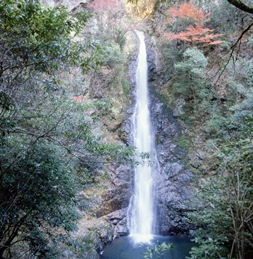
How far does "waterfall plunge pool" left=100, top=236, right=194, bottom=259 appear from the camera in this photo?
743 cm

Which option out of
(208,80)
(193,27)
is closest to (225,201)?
(208,80)

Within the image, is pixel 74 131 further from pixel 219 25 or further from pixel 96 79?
pixel 219 25

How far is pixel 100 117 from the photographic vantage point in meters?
10.1

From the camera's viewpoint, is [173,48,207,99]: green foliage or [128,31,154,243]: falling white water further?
[173,48,207,99]: green foliage

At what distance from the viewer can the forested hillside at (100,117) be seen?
343 cm

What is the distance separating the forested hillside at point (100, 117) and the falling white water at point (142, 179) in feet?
2.50

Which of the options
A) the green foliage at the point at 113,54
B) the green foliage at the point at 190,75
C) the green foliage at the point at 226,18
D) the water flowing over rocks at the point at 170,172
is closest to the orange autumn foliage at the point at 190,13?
the green foliage at the point at 226,18

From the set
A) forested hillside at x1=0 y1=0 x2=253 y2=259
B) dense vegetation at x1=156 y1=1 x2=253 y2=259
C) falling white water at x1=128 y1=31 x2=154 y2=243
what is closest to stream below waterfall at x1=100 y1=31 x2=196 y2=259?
falling white water at x1=128 y1=31 x2=154 y2=243

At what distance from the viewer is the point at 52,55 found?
3.60m

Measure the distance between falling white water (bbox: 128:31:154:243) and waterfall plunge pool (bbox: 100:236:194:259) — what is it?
48 cm

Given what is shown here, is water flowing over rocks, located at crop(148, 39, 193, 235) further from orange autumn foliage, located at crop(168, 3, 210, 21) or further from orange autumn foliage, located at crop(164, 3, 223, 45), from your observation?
orange autumn foliage, located at crop(168, 3, 210, 21)

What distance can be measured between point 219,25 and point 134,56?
19.0 ft

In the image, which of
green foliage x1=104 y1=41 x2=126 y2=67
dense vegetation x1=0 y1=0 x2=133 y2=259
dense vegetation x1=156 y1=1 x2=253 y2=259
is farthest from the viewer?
green foliage x1=104 y1=41 x2=126 y2=67

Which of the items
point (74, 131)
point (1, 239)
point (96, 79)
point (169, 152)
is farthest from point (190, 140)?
point (1, 239)
